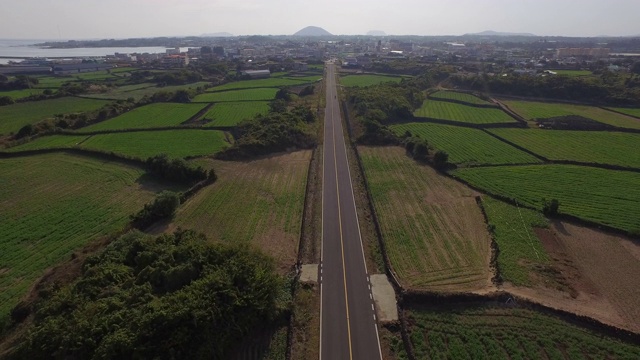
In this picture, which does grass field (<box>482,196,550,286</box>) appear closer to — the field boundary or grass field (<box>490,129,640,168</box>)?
the field boundary

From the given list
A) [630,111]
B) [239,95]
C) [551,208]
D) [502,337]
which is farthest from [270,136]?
[630,111]

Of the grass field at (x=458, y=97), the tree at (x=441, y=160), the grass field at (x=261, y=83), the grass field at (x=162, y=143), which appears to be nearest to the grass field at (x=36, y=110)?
the grass field at (x=162, y=143)

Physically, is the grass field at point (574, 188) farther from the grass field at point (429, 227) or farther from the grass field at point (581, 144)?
the grass field at point (581, 144)

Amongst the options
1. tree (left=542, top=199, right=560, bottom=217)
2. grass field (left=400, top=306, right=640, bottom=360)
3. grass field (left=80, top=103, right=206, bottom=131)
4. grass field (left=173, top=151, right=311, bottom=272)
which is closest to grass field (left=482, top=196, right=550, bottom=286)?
tree (left=542, top=199, right=560, bottom=217)

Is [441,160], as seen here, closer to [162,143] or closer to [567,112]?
[162,143]

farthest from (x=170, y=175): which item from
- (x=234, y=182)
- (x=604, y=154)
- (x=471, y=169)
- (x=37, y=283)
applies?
(x=604, y=154)

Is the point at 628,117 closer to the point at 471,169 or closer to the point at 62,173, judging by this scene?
the point at 471,169
